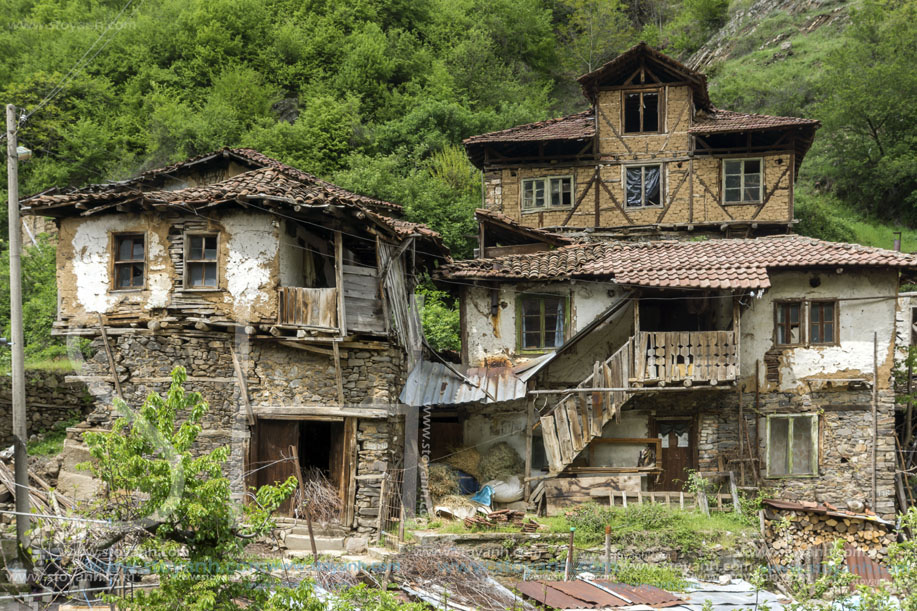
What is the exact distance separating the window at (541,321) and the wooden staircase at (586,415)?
2.00 meters

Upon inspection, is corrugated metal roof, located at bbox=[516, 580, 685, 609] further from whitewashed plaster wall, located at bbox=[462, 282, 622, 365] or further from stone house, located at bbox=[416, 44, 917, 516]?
whitewashed plaster wall, located at bbox=[462, 282, 622, 365]

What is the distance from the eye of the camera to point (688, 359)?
810 inches

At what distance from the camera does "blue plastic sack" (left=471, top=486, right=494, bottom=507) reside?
20.2 m

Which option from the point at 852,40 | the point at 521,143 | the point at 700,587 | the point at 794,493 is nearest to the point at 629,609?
the point at 700,587

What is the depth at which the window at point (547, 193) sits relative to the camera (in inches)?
1107

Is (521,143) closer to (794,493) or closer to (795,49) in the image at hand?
(794,493)

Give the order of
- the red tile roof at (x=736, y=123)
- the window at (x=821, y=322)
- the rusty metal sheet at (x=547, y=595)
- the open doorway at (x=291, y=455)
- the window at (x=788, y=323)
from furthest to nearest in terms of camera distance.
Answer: the red tile roof at (x=736, y=123), the window at (x=788, y=323), the window at (x=821, y=322), the open doorway at (x=291, y=455), the rusty metal sheet at (x=547, y=595)

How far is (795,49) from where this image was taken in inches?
2071

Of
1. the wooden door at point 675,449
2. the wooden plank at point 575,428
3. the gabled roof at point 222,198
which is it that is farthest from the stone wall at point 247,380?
the wooden door at point 675,449

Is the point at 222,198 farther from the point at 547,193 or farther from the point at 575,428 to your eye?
the point at 547,193

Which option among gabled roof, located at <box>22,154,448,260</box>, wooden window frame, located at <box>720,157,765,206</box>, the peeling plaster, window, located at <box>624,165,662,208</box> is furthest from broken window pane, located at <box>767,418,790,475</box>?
the peeling plaster

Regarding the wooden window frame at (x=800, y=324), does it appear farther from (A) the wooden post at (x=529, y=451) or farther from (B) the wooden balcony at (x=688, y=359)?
(A) the wooden post at (x=529, y=451)

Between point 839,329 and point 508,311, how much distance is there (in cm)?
788

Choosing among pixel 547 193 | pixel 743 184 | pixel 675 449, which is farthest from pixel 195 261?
pixel 743 184
